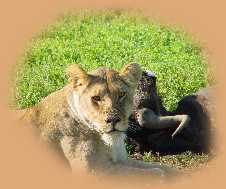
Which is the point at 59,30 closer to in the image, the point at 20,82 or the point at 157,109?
the point at 20,82

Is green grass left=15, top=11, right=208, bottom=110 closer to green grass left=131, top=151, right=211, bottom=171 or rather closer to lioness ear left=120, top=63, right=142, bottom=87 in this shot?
green grass left=131, top=151, right=211, bottom=171

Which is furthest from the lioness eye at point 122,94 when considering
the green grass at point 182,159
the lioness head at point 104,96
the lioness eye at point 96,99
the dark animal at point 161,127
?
the dark animal at point 161,127

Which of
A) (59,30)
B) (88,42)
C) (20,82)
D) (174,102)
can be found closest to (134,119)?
(174,102)

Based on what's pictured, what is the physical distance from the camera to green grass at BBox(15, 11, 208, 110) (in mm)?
11041

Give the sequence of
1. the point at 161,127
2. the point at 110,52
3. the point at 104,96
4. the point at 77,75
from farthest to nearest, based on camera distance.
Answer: the point at 110,52, the point at 161,127, the point at 77,75, the point at 104,96

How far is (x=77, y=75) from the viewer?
669cm

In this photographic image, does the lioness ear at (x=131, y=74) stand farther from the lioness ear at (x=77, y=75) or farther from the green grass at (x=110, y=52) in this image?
the green grass at (x=110, y=52)

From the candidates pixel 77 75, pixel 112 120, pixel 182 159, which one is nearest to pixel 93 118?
pixel 112 120

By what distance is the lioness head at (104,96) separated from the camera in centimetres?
629

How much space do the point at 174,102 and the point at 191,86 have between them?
41.4 inches

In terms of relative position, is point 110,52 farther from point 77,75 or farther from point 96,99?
point 96,99

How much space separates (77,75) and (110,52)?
21.5 ft

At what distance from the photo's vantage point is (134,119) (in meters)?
8.70

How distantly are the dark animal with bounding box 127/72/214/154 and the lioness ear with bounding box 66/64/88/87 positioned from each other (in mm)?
2001
